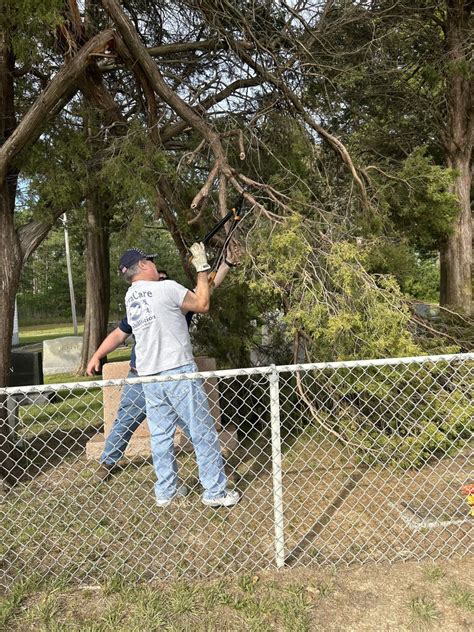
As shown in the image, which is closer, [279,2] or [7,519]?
[7,519]

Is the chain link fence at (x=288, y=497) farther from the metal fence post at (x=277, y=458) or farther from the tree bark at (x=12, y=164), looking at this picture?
the tree bark at (x=12, y=164)

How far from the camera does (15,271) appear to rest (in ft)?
16.6

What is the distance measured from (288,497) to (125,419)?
143 centimetres

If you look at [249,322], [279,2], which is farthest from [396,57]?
[249,322]

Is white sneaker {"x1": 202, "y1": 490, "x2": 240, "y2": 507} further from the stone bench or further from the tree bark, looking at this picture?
the tree bark

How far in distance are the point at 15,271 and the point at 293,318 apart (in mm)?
2563

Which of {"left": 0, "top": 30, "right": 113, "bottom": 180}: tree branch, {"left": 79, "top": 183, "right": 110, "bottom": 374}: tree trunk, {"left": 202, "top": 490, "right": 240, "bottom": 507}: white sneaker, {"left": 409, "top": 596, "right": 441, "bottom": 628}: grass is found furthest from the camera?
{"left": 79, "top": 183, "right": 110, "bottom": 374}: tree trunk

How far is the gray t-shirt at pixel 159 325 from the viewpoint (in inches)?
→ 149

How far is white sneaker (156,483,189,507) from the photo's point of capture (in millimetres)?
3859

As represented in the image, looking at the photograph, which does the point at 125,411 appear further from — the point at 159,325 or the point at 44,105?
the point at 44,105

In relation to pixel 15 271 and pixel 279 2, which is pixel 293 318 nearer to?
pixel 15 271

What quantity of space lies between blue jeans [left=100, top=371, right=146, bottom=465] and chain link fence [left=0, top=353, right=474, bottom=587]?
24 centimetres

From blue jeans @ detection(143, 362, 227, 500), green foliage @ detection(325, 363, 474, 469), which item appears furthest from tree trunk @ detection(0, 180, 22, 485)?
green foliage @ detection(325, 363, 474, 469)

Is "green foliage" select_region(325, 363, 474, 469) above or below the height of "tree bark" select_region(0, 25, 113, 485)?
below
